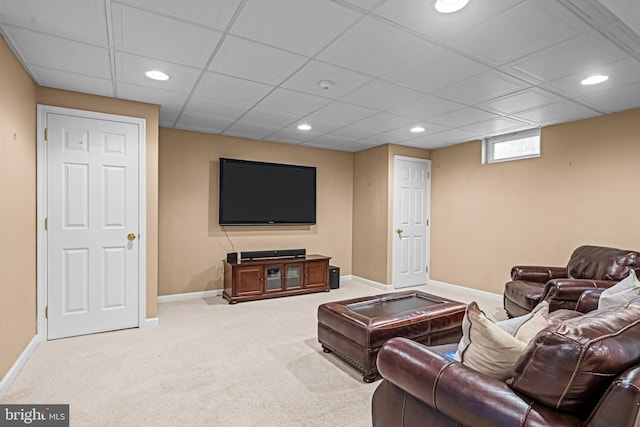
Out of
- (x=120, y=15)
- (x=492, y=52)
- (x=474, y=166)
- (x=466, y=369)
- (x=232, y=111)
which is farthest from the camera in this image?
(x=474, y=166)

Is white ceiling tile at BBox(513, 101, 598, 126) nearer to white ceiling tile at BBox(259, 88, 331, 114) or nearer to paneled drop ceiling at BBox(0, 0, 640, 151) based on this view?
paneled drop ceiling at BBox(0, 0, 640, 151)

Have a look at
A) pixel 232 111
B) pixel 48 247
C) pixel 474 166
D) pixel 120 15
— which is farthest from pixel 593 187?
pixel 48 247

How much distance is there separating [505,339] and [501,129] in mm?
4127

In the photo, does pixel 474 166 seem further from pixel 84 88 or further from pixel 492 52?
pixel 84 88

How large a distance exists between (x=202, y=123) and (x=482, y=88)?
337cm

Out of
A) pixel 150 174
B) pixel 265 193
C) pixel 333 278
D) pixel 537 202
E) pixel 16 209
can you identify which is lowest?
pixel 333 278

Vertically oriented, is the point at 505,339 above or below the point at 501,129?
below

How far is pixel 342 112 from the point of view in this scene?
13.1 feet

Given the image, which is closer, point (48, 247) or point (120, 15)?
point (120, 15)

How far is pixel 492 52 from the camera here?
2490 mm

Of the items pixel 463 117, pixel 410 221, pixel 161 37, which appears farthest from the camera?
pixel 410 221

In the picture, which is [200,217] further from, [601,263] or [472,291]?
[601,263]

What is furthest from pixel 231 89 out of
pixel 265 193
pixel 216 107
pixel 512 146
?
pixel 512 146

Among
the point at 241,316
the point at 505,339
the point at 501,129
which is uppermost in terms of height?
the point at 501,129
